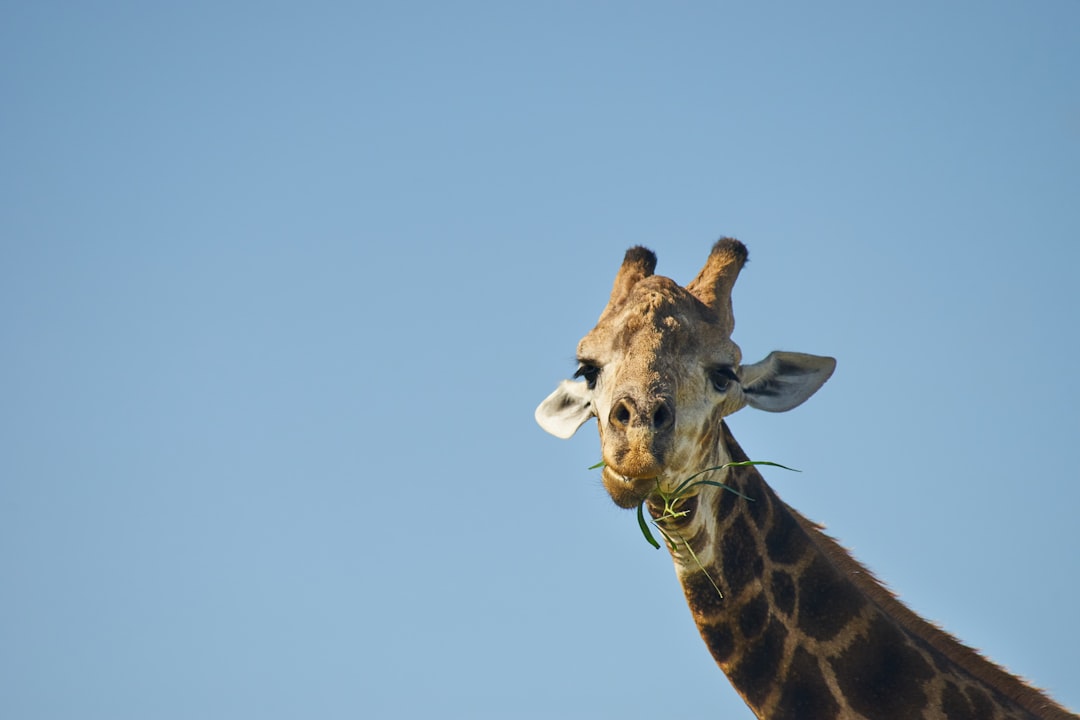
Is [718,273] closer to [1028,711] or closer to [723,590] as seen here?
[723,590]

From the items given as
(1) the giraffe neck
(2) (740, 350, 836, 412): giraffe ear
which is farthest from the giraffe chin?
(2) (740, 350, 836, 412): giraffe ear

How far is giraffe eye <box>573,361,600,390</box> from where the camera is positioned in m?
9.16

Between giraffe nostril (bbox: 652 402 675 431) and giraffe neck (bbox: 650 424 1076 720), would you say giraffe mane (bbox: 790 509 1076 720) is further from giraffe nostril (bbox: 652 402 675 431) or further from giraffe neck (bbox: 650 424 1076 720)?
giraffe nostril (bbox: 652 402 675 431)

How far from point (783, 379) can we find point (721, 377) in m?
0.73

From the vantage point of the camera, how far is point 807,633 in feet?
28.2

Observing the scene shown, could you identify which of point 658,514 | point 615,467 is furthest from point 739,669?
point 615,467

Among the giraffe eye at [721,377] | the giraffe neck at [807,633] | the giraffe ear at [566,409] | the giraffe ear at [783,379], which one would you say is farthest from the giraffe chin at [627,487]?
the giraffe ear at [783,379]

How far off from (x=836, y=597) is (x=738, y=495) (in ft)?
2.88

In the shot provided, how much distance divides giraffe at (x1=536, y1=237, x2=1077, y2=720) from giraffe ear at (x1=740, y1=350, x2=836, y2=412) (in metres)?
0.02

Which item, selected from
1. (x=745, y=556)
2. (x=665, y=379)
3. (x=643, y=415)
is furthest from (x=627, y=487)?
(x=745, y=556)

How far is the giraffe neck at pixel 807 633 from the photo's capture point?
8.35 m

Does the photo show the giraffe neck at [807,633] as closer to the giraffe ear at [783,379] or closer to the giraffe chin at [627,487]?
the giraffe chin at [627,487]

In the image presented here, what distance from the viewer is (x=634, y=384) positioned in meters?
8.25

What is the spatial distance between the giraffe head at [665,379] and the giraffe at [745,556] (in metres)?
0.01
